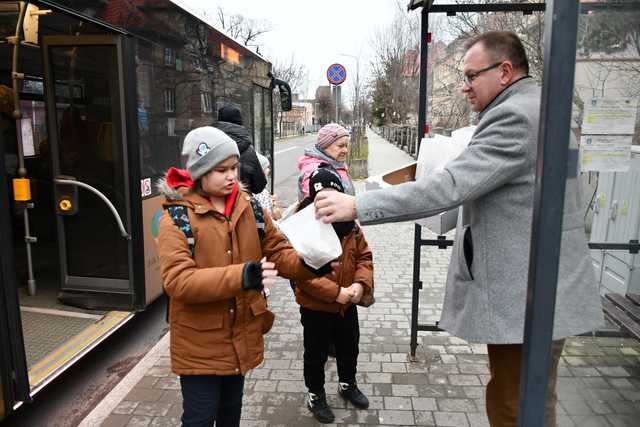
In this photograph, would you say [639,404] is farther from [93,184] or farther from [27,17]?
[27,17]

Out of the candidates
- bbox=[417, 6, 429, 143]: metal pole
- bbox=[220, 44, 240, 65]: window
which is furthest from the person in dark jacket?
bbox=[220, 44, 240, 65]: window

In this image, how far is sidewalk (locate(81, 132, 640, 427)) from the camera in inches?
88.5

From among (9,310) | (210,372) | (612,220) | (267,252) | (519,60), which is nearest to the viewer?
(519,60)

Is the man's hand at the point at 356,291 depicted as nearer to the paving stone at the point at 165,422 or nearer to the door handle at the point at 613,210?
the paving stone at the point at 165,422

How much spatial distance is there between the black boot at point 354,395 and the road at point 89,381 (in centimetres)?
177

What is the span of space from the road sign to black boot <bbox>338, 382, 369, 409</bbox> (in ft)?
32.0

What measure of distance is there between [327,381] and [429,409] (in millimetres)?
778

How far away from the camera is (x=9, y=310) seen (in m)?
2.95

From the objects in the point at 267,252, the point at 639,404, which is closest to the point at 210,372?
the point at 267,252

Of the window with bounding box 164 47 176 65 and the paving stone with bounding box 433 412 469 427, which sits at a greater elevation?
the window with bounding box 164 47 176 65

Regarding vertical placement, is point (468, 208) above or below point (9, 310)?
above

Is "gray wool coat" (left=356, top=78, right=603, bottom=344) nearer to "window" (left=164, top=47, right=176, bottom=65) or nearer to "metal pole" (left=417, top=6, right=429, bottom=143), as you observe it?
"metal pole" (left=417, top=6, right=429, bottom=143)

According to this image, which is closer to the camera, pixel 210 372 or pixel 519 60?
pixel 519 60

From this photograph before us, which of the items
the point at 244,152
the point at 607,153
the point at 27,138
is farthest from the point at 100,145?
the point at 607,153
